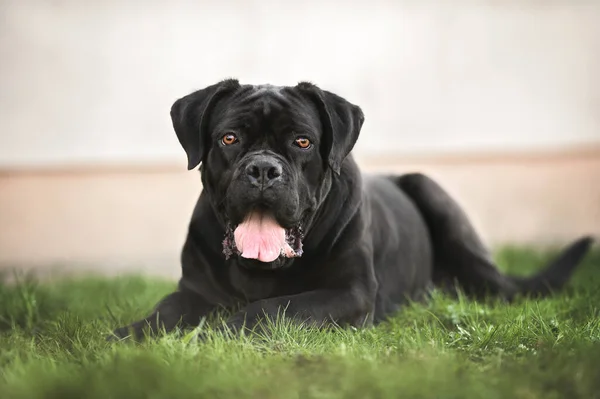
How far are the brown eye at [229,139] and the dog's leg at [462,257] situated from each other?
6.18ft

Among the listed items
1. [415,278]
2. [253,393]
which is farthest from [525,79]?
[253,393]

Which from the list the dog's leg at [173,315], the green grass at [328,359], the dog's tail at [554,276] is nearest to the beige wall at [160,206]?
the dog's tail at [554,276]

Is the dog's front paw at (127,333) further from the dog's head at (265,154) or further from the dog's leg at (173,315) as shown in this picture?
the dog's head at (265,154)

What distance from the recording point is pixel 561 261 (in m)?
5.23

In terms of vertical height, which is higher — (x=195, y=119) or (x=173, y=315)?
Answer: (x=195, y=119)

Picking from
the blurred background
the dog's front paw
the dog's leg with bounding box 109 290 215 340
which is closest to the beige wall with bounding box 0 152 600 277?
the blurred background

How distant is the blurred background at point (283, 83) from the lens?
837 cm

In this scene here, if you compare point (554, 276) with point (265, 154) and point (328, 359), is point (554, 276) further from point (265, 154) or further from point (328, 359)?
point (328, 359)

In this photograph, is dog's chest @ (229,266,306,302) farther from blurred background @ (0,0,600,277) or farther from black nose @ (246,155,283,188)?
blurred background @ (0,0,600,277)

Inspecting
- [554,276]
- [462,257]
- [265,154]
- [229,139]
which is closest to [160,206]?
[462,257]

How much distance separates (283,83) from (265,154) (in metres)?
4.87

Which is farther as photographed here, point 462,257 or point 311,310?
point 462,257

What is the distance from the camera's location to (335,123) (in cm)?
373

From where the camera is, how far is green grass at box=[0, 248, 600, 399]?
7.66 feet
